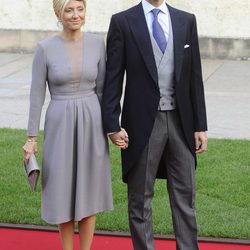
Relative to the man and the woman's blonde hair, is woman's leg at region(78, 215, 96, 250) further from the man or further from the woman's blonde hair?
the woman's blonde hair

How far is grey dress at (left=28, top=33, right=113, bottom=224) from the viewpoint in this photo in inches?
188

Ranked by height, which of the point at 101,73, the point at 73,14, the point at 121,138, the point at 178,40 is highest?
the point at 73,14

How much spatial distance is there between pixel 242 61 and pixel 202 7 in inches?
→ 52.8

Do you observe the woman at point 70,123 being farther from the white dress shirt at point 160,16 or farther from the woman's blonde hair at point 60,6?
the white dress shirt at point 160,16

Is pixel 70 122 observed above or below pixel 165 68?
below

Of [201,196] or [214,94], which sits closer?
[201,196]

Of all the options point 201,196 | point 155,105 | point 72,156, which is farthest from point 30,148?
point 201,196

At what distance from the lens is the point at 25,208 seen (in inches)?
254

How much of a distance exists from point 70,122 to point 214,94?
7.17 metres

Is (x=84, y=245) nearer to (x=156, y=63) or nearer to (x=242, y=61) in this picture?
(x=156, y=63)

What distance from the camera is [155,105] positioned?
15.0 ft

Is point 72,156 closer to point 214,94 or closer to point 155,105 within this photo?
point 155,105

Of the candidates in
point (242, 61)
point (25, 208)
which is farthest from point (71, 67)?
point (242, 61)

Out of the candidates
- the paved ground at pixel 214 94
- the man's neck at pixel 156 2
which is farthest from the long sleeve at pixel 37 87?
the paved ground at pixel 214 94
